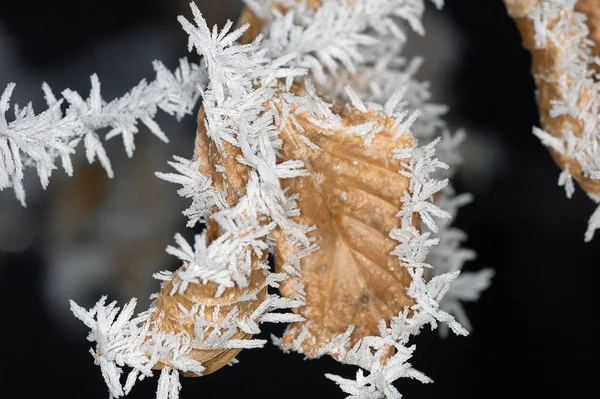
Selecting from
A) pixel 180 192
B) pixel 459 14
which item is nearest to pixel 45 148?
pixel 180 192

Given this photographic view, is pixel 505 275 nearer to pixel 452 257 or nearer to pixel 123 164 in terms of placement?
pixel 452 257

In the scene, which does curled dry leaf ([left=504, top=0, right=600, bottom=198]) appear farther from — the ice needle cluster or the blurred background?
the blurred background

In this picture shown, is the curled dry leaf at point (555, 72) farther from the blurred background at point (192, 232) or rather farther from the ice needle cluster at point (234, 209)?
the blurred background at point (192, 232)

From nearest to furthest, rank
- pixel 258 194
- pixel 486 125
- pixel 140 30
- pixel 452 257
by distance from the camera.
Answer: pixel 258 194 → pixel 452 257 → pixel 140 30 → pixel 486 125

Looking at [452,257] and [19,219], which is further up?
[19,219]

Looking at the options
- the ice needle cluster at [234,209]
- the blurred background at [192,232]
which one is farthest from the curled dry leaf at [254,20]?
the blurred background at [192,232]

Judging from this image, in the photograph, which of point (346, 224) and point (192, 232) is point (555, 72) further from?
point (192, 232)

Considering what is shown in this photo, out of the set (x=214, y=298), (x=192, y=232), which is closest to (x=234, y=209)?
(x=214, y=298)
